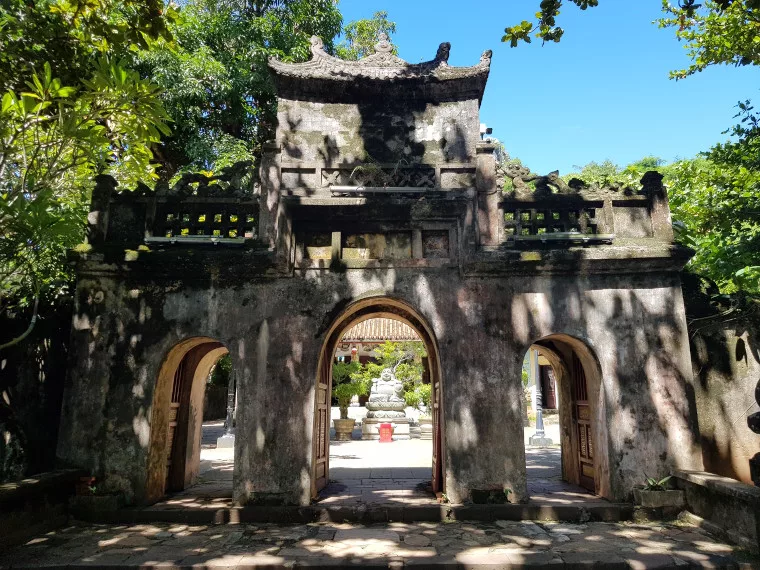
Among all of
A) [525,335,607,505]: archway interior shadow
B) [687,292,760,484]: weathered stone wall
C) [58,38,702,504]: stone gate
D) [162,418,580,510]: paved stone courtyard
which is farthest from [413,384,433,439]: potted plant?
[687,292,760,484]: weathered stone wall

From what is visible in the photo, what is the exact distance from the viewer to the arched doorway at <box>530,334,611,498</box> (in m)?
7.88

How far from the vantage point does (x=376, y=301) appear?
850cm

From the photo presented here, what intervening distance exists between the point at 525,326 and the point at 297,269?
3704mm

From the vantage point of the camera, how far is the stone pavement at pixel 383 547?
212 inches

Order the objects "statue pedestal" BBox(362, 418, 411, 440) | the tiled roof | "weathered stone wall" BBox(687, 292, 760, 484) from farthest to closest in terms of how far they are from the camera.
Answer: the tiled roof < "statue pedestal" BBox(362, 418, 411, 440) < "weathered stone wall" BBox(687, 292, 760, 484)

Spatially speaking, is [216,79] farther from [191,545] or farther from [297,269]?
[191,545]

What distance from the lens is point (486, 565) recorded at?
536 cm

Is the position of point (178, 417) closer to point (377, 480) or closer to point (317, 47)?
point (377, 480)

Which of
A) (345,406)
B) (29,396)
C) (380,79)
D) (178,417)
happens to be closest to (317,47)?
(380,79)

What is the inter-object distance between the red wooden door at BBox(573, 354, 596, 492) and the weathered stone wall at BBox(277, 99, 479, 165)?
4427 mm

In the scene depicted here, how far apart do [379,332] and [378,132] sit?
16.1 meters

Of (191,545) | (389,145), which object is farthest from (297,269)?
(191,545)

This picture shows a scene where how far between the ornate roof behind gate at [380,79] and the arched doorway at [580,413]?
15.6 ft

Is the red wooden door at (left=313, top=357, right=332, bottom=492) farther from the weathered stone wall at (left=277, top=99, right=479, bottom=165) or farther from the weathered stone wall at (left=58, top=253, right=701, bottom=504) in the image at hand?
the weathered stone wall at (left=277, top=99, right=479, bottom=165)
